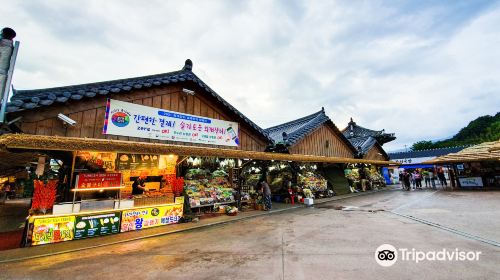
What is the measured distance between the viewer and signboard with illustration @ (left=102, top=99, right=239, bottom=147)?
9039 millimetres

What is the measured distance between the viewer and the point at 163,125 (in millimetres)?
10203

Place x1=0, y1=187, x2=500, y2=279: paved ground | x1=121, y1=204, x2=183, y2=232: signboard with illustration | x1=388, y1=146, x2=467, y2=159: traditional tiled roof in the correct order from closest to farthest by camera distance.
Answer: x1=0, y1=187, x2=500, y2=279: paved ground, x1=121, y1=204, x2=183, y2=232: signboard with illustration, x1=388, y1=146, x2=467, y2=159: traditional tiled roof

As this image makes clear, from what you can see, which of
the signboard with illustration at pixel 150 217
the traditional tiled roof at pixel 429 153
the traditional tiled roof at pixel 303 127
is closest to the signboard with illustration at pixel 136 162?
the signboard with illustration at pixel 150 217

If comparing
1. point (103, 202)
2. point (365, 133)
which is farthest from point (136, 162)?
point (365, 133)

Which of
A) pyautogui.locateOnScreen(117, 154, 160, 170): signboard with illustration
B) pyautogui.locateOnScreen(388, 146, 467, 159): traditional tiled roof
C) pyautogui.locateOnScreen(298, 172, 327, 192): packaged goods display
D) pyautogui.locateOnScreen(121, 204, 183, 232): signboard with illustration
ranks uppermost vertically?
pyautogui.locateOnScreen(388, 146, 467, 159): traditional tiled roof

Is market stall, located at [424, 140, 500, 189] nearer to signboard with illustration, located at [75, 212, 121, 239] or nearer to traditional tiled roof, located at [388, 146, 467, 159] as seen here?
traditional tiled roof, located at [388, 146, 467, 159]

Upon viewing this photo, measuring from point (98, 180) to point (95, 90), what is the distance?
360 centimetres

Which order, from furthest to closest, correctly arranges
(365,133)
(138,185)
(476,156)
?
1. (365,133)
2. (476,156)
3. (138,185)

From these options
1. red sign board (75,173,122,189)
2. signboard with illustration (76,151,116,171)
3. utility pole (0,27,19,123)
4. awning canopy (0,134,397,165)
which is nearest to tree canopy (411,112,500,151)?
awning canopy (0,134,397,165)

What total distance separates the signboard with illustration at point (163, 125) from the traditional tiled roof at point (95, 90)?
26.9 inches

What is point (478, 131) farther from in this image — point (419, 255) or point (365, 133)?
point (419, 255)

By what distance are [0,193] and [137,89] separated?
21.0m

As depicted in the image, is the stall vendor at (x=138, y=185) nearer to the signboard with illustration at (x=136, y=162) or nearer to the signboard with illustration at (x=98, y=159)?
the signboard with illustration at (x=136, y=162)

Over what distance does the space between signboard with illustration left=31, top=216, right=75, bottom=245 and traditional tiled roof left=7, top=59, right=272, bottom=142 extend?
12.2 feet
